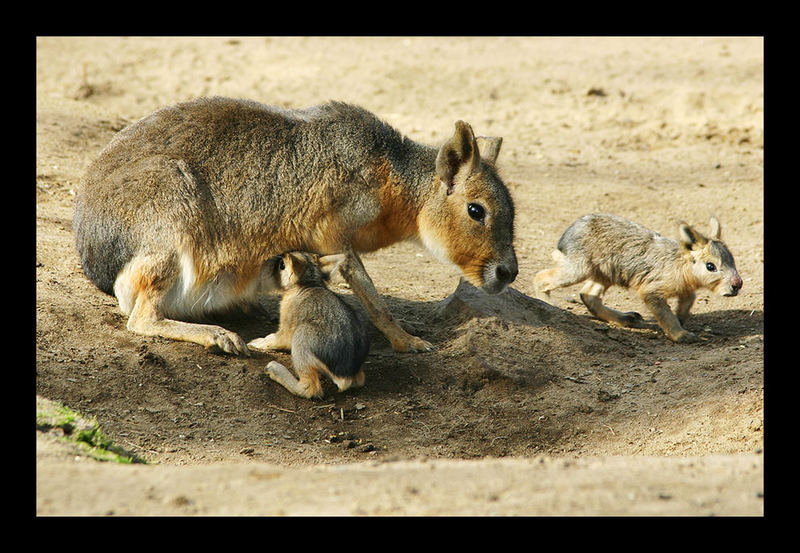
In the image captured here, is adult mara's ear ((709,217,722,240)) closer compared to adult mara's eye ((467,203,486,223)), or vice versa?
adult mara's eye ((467,203,486,223))

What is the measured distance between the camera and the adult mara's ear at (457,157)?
6.47 meters

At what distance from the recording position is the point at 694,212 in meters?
10.1

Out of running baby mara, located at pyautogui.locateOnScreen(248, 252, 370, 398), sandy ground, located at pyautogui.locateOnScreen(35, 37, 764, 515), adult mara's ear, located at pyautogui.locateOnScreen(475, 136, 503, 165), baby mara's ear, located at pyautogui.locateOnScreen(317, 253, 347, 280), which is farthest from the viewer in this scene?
adult mara's ear, located at pyautogui.locateOnScreen(475, 136, 503, 165)

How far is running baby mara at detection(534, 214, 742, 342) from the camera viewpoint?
7504 mm

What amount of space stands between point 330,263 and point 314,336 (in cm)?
82

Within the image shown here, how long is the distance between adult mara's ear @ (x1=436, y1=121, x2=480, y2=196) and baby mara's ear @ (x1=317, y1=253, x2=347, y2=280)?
0.92m

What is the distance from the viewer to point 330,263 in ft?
21.2

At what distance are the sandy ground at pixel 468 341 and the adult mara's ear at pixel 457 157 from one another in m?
1.05

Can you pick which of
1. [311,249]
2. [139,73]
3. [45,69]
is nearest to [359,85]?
[139,73]

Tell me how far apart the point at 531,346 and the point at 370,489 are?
10.8 feet

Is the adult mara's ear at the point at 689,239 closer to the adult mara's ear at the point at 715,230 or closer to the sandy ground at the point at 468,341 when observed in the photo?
the adult mara's ear at the point at 715,230

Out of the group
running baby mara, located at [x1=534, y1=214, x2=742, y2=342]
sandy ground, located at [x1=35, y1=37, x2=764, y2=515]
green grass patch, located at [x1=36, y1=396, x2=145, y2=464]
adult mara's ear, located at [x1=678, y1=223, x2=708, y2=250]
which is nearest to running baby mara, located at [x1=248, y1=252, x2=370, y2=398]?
sandy ground, located at [x1=35, y1=37, x2=764, y2=515]

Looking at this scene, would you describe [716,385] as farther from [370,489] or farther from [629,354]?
[370,489]

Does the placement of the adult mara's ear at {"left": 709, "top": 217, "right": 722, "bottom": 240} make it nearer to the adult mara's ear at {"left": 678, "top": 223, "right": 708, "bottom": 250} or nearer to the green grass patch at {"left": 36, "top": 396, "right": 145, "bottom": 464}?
the adult mara's ear at {"left": 678, "top": 223, "right": 708, "bottom": 250}
